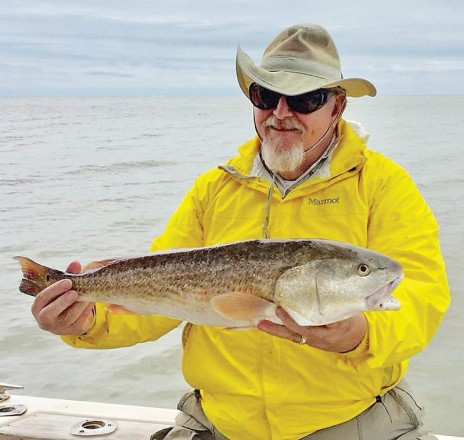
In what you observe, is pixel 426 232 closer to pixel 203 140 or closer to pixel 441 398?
pixel 441 398

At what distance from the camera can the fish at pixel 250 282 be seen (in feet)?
8.89

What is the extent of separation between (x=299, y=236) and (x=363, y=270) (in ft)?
2.95

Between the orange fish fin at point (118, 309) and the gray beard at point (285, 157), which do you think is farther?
the gray beard at point (285, 157)

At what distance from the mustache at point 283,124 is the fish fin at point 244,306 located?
1.34 metres

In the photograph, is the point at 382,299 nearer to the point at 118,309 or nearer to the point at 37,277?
the point at 118,309

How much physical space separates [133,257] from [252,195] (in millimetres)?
873

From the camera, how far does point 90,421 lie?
14.8 ft

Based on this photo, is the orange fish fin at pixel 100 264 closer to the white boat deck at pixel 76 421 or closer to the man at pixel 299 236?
the man at pixel 299 236

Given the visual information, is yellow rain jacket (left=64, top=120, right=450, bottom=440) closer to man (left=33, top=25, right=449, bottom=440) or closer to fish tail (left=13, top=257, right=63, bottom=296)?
man (left=33, top=25, right=449, bottom=440)

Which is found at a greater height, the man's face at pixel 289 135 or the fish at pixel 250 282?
the man's face at pixel 289 135

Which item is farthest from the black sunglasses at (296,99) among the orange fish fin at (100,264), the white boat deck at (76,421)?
the white boat deck at (76,421)

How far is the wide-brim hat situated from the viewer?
3.75 meters

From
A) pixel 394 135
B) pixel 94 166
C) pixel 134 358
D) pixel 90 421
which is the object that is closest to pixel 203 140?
pixel 394 135

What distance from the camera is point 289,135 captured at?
12.5 ft
